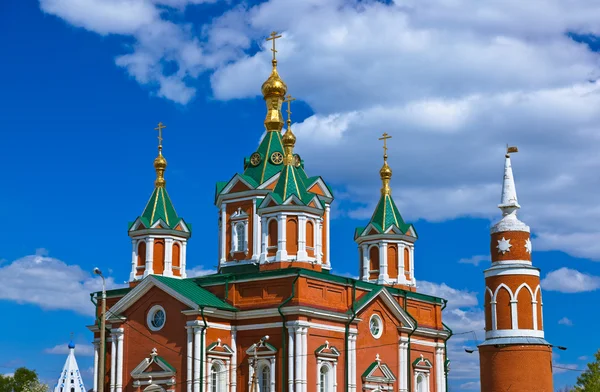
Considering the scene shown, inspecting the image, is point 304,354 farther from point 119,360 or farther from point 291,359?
point 119,360

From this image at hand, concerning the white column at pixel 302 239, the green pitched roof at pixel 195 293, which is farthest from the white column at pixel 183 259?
the white column at pixel 302 239

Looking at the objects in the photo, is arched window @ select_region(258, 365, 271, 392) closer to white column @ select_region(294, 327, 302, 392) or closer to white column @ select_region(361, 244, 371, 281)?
white column @ select_region(294, 327, 302, 392)

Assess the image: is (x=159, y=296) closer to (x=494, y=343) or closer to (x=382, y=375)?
(x=382, y=375)

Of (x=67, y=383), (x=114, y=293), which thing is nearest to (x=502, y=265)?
(x=114, y=293)

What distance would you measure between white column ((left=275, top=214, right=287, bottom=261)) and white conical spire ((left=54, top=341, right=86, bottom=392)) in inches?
893

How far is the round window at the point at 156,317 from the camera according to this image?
40516 mm

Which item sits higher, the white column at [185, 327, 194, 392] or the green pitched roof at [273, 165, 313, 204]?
the green pitched roof at [273, 165, 313, 204]

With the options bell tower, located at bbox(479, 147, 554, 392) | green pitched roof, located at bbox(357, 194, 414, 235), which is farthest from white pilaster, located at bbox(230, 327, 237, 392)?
green pitched roof, located at bbox(357, 194, 414, 235)

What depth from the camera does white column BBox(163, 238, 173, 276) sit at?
4547cm

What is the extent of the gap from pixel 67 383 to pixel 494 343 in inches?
1158

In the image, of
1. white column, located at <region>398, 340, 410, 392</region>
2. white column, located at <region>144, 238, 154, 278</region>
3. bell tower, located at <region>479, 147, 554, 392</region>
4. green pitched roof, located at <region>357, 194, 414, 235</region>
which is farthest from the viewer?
green pitched roof, located at <region>357, 194, 414, 235</region>

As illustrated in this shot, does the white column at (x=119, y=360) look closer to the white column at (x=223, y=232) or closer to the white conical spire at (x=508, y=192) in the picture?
the white column at (x=223, y=232)

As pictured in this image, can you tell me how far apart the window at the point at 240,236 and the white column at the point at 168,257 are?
3214 millimetres

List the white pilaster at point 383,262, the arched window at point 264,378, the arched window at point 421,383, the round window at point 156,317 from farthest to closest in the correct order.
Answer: the white pilaster at point 383,262
the arched window at point 421,383
the round window at point 156,317
the arched window at point 264,378
